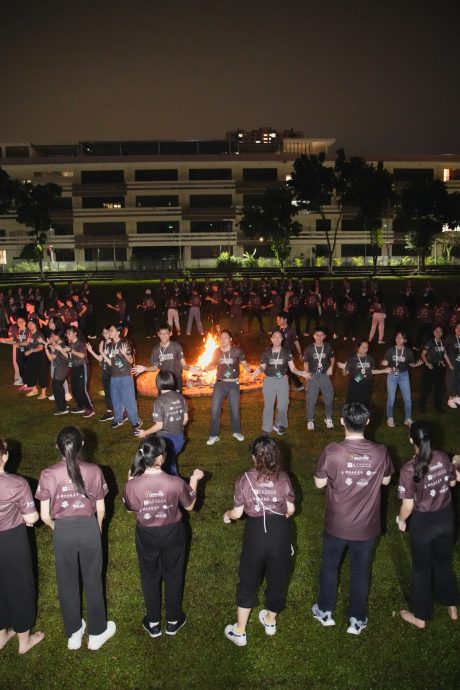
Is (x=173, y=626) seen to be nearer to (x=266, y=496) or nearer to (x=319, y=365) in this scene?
(x=266, y=496)

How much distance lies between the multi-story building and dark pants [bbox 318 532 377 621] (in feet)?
179

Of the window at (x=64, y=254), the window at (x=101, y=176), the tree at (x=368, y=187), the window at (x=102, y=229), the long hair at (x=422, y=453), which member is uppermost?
the window at (x=101, y=176)

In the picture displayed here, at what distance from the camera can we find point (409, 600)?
561 centimetres

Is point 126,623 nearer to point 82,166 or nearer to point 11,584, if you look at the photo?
point 11,584

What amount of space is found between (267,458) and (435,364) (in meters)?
7.38

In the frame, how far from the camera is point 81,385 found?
1113 cm

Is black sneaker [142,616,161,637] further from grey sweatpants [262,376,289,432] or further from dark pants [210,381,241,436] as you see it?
grey sweatpants [262,376,289,432]

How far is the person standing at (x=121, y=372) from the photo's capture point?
Answer: 9516 millimetres

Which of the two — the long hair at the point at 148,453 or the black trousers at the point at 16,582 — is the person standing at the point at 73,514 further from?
the long hair at the point at 148,453

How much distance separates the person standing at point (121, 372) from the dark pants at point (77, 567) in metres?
4.94

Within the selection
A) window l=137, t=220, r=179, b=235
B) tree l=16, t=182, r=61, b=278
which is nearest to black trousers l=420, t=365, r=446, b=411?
tree l=16, t=182, r=61, b=278

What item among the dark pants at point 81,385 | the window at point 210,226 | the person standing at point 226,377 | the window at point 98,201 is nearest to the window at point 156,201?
the window at point 98,201

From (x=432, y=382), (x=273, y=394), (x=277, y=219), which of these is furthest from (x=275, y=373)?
(x=277, y=219)

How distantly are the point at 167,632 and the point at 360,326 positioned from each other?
780 inches
